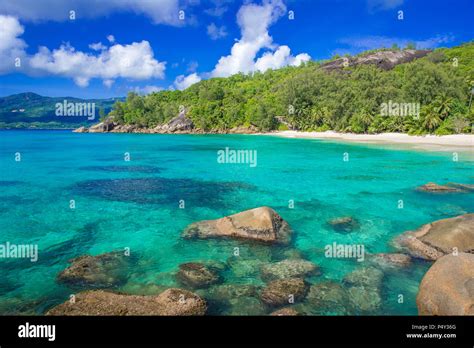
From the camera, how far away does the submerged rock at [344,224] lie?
1620 cm

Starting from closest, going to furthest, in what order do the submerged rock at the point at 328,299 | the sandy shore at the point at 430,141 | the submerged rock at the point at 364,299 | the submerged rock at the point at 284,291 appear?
the submerged rock at the point at 328,299 < the submerged rock at the point at 364,299 < the submerged rock at the point at 284,291 < the sandy shore at the point at 430,141

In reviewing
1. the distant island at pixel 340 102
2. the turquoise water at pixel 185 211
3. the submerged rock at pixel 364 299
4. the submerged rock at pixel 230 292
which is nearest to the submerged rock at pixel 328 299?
the submerged rock at pixel 364 299

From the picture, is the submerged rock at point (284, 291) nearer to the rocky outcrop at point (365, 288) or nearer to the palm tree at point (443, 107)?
the rocky outcrop at point (365, 288)

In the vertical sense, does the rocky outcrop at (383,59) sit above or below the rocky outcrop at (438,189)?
above

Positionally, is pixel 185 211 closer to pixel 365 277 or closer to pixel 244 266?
pixel 244 266

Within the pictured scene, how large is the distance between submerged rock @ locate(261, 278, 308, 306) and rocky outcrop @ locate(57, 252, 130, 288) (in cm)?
518

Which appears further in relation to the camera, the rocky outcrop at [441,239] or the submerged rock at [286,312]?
the rocky outcrop at [441,239]

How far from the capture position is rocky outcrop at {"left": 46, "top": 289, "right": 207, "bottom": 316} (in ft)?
27.5

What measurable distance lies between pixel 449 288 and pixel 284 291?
454 cm

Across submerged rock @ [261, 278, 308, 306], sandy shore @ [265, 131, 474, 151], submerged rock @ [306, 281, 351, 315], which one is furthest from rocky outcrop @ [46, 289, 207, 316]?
sandy shore @ [265, 131, 474, 151]

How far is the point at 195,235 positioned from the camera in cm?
1507

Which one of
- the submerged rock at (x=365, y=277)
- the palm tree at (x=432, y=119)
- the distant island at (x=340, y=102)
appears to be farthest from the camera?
the distant island at (x=340, y=102)

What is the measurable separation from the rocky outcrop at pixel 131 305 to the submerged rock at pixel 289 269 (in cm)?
310
